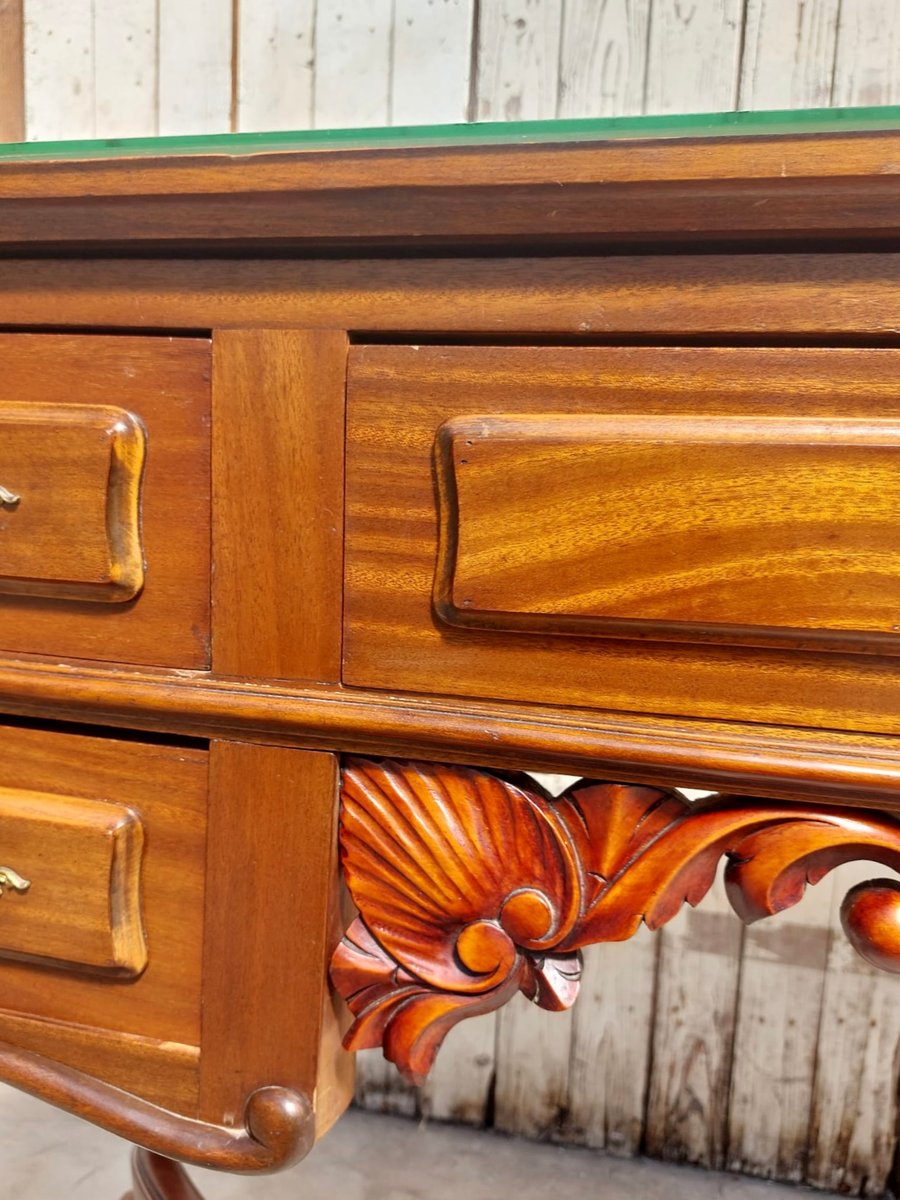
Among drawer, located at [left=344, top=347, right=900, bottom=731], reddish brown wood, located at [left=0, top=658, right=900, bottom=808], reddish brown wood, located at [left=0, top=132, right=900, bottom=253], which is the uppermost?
reddish brown wood, located at [left=0, top=132, right=900, bottom=253]

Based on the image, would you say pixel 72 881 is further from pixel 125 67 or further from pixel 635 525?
pixel 125 67

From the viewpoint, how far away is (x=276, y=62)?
3.22ft

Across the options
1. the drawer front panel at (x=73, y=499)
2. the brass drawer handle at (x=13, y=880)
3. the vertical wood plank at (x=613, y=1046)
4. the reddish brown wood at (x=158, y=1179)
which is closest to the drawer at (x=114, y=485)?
the drawer front panel at (x=73, y=499)

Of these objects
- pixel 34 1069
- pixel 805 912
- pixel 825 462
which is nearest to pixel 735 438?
pixel 825 462

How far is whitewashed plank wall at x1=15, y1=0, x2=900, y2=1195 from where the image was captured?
0.90 metres

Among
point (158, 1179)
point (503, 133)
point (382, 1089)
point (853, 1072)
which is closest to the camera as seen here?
point (503, 133)

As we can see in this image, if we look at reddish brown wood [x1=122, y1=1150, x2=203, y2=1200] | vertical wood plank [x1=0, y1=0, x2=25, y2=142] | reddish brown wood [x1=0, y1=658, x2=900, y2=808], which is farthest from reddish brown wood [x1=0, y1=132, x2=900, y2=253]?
vertical wood plank [x1=0, y1=0, x2=25, y2=142]

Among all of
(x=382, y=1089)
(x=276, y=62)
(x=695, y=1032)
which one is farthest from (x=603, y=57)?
(x=382, y=1089)

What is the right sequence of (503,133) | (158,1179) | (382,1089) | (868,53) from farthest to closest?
1. (382,1089)
2. (868,53)
3. (158,1179)
4. (503,133)

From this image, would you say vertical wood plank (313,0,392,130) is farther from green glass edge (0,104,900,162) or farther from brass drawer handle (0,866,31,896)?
brass drawer handle (0,866,31,896)

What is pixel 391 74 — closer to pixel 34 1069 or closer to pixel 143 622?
pixel 143 622

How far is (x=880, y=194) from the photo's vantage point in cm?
32

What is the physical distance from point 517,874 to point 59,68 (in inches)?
41.4

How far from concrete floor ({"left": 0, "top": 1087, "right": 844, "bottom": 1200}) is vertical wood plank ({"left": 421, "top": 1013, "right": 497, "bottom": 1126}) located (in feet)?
0.06
